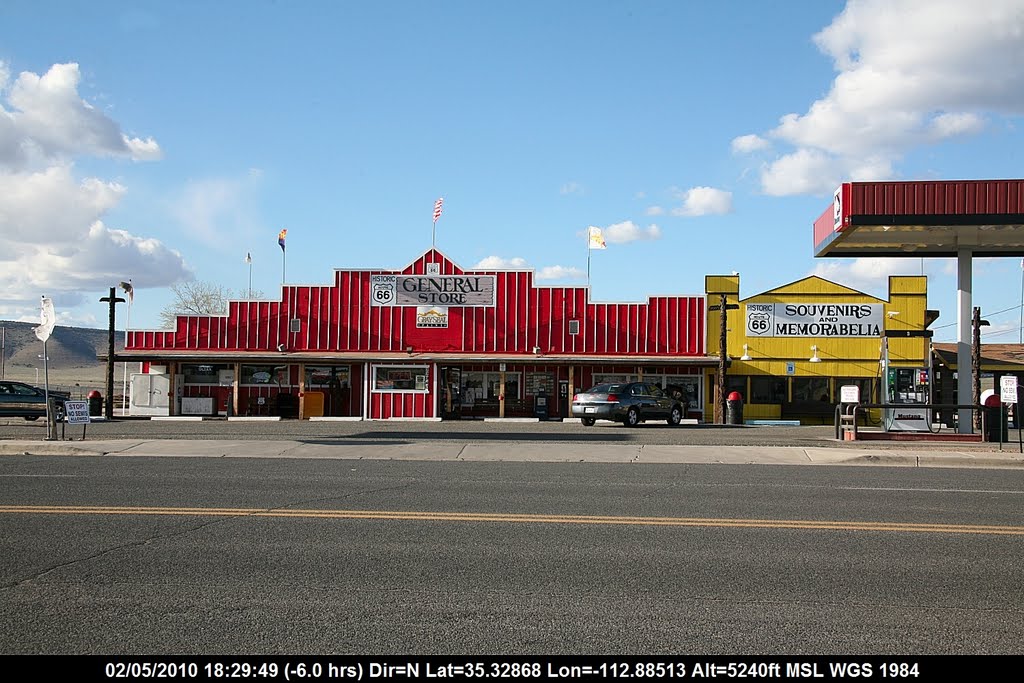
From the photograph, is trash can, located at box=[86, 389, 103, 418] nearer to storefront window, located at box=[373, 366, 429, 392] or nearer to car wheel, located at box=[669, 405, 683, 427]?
storefront window, located at box=[373, 366, 429, 392]

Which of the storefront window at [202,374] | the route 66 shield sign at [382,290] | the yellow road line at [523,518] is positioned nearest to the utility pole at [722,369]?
the route 66 shield sign at [382,290]

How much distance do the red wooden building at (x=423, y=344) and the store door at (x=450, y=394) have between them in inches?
2.0

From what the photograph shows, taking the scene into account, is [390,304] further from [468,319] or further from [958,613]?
[958,613]

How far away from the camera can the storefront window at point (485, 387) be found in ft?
135

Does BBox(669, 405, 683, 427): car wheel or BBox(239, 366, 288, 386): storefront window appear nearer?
BBox(669, 405, 683, 427): car wheel

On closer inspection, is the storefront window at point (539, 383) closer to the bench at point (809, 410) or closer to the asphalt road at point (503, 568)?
the bench at point (809, 410)

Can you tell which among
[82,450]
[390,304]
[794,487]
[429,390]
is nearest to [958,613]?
[794,487]

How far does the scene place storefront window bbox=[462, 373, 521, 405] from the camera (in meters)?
41.1

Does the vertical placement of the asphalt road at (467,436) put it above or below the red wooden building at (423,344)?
below

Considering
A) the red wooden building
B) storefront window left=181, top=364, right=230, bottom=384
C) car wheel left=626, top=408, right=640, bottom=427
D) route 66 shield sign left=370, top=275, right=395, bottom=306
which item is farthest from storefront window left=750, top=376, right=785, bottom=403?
storefront window left=181, top=364, right=230, bottom=384

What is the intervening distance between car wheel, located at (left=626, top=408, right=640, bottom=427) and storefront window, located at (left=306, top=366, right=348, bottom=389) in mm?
14154

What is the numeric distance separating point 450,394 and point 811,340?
1621 centimetres

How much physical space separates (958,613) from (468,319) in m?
35.9

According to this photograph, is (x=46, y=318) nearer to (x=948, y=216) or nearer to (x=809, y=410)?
(x=948, y=216)
